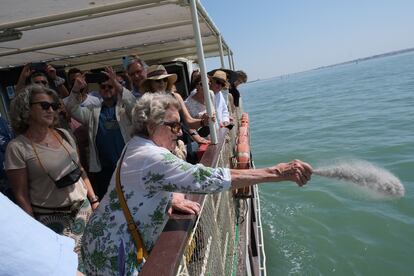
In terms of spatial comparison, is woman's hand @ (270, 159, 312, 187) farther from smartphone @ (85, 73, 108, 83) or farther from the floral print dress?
smartphone @ (85, 73, 108, 83)

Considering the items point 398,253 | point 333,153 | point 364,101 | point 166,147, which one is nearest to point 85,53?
point 166,147

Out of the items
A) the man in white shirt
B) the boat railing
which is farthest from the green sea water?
the man in white shirt

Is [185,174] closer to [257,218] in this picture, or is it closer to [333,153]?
[257,218]

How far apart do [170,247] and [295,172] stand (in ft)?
3.15

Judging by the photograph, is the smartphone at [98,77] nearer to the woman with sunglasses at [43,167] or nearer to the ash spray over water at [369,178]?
the woman with sunglasses at [43,167]

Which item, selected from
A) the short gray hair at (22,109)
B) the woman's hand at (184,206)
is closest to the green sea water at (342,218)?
the woman's hand at (184,206)

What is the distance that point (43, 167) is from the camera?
269 cm

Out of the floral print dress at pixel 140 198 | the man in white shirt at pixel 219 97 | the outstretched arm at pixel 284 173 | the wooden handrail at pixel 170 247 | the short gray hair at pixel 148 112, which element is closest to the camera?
the wooden handrail at pixel 170 247

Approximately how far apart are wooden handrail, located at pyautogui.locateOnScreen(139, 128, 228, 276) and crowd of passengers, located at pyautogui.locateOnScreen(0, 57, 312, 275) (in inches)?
4.1

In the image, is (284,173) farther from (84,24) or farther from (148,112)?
(84,24)

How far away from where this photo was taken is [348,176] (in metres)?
2.31

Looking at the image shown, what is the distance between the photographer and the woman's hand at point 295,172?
2262 millimetres

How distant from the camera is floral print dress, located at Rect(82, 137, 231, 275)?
6.35 ft

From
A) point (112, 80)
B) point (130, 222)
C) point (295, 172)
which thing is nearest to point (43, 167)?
point (130, 222)
